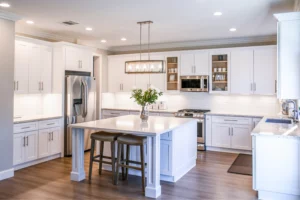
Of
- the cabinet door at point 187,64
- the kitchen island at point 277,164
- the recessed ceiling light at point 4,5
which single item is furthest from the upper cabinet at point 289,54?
the recessed ceiling light at point 4,5

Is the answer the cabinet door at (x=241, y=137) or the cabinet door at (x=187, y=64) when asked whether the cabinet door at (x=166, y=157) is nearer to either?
the cabinet door at (x=241, y=137)

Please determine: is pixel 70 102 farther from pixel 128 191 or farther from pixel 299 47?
pixel 299 47

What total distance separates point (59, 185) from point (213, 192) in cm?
235

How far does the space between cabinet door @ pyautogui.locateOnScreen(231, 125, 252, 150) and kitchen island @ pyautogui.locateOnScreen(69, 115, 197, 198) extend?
1.56 meters

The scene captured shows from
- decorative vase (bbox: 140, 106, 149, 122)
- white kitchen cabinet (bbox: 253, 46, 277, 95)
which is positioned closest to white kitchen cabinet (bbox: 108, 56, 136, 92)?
decorative vase (bbox: 140, 106, 149, 122)

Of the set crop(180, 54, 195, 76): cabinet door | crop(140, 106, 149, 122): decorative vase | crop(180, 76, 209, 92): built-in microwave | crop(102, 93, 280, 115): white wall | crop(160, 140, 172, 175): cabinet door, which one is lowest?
crop(160, 140, 172, 175): cabinet door

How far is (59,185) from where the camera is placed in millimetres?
4246

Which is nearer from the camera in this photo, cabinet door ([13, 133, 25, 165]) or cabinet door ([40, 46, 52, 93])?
cabinet door ([13, 133, 25, 165])

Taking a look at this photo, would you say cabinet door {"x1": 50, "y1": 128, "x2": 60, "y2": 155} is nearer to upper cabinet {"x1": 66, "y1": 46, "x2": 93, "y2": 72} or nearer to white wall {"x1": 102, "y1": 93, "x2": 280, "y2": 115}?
upper cabinet {"x1": 66, "y1": 46, "x2": 93, "y2": 72}

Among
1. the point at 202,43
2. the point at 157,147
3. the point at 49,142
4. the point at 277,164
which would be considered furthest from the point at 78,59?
the point at 277,164

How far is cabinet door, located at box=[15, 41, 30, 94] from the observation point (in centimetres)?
523

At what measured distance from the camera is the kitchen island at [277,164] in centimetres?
348

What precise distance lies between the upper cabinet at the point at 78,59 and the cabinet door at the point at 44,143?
1533 millimetres

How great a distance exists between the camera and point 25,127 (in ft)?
16.9
